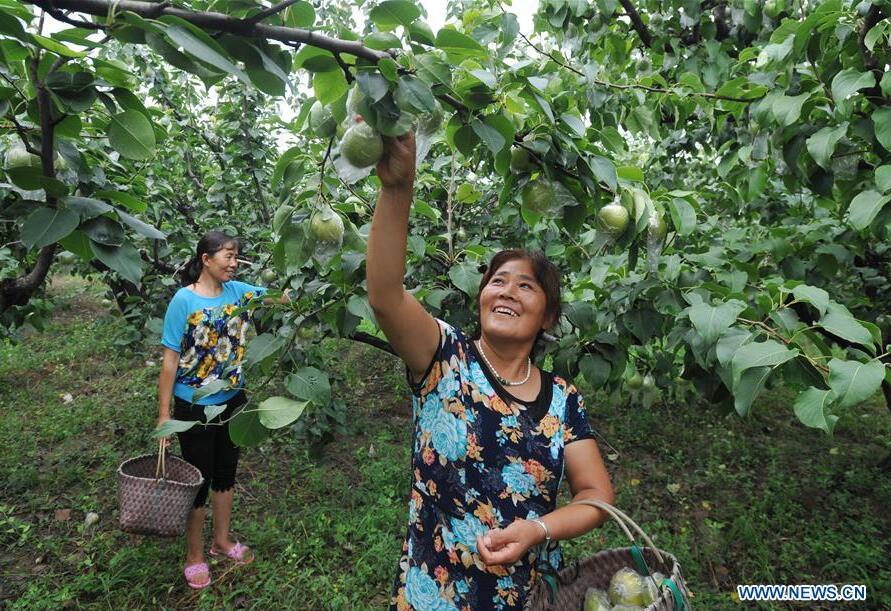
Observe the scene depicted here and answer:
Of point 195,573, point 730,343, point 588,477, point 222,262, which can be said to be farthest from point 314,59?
point 195,573

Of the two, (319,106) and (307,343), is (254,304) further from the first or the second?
(307,343)

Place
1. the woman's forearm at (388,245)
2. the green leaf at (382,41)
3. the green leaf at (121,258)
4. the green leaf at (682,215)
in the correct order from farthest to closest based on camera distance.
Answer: the green leaf at (682,215), the woman's forearm at (388,245), the green leaf at (121,258), the green leaf at (382,41)

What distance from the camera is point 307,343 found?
8.94ft

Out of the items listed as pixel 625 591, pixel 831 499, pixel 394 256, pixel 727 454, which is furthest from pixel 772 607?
pixel 394 256

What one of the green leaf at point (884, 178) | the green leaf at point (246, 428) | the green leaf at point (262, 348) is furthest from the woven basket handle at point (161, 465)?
the green leaf at point (884, 178)

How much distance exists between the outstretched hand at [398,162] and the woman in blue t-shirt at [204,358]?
1.66 m

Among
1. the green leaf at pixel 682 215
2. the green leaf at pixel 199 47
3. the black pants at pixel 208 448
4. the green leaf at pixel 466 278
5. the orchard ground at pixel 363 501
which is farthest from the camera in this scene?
the orchard ground at pixel 363 501

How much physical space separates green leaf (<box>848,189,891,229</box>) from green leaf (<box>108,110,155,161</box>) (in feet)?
5.08

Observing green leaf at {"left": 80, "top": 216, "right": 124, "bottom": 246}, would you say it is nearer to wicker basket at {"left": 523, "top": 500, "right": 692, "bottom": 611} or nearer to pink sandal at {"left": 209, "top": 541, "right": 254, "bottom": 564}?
wicker basket at {"left": 523, "top": 500, "right": 692, "bottom": 611}

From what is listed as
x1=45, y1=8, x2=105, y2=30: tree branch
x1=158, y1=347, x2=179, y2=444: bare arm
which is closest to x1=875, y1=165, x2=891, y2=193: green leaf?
x1=45, y1=8, x2=105, y2=30: tree branch

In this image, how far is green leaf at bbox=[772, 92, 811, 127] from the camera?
4.86ft

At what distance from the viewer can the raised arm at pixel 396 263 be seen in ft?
3.27

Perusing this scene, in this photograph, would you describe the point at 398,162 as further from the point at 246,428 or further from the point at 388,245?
the point at 246,428

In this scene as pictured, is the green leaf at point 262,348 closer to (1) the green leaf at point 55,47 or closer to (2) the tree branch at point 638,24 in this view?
(1) the green leaf at point 55,47
